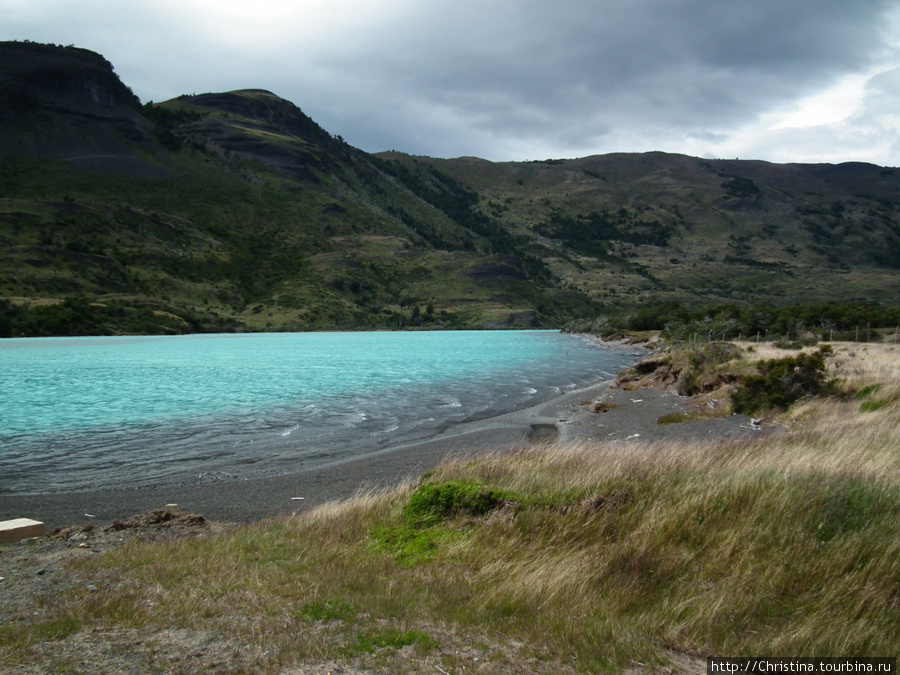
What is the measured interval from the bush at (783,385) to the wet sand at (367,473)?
1.43 m

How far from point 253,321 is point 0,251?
152ft

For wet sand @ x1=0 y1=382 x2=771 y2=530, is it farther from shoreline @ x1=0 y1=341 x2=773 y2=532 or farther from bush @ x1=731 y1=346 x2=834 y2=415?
bush @ x1=731 y1=346 x2=834 y2=415

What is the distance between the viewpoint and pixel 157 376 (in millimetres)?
39812

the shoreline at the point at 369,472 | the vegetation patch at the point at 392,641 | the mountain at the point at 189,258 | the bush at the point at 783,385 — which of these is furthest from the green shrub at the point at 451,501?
the mountain at the point at 189,258

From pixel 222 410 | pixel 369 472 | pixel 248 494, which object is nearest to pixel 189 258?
pixel 222 410

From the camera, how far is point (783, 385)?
19.8 metres

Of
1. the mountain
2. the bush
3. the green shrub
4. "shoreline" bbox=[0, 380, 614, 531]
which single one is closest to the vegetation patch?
the green shrub

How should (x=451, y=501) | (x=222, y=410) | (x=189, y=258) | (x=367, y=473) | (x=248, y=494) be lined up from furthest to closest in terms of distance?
1. (x=189, y=258)
2. (x=222, y=410)
3. (x=367, y=473)
4. (x=248, y=494)
5. (x=451, y=501)

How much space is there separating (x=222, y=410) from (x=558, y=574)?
2301 cm

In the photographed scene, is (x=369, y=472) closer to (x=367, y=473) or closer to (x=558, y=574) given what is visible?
(x=367, y=473)

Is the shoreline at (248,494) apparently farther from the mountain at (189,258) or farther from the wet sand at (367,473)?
the mountain at (189,258)

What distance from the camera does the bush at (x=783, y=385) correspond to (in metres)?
19.2

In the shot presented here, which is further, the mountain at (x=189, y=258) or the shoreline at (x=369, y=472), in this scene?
the mountain at (x=189, y=258)

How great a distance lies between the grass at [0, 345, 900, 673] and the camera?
14.6ft
